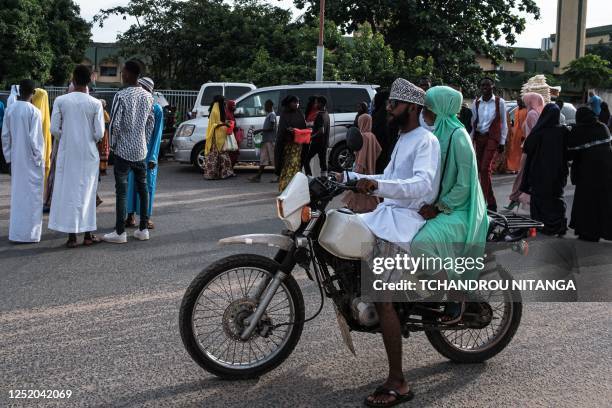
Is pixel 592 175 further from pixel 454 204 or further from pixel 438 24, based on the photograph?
pixel 438 24

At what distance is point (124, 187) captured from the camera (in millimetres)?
8266

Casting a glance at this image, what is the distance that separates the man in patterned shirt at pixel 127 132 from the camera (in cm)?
820

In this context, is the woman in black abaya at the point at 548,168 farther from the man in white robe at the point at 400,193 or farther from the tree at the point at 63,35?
the tree at the point at 63,35

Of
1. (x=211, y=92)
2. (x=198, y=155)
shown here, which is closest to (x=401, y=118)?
(x=198, y=155)

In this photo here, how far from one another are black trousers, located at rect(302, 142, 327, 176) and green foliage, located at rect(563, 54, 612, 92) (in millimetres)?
50223

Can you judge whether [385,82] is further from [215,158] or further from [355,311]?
[355,311]

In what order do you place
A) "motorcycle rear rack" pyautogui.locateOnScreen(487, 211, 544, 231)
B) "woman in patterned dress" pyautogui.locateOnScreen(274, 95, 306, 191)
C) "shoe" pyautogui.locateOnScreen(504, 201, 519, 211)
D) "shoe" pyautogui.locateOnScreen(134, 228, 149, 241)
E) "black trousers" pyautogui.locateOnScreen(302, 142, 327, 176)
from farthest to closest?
"black trousers" pyautogui.locateOnScreen(302, 142, 327, 176) < "woman in patterned dress" pyautogui.locateOnScreen(274, 95, 306, 191) < "shoe" pyautogui.locateOnScreen(504, 201, 519, 211) < "shoe" pyautogui.locateOnScreen(134, 228, 149, 241) < "motorcycle rear rack" pyautogui.locateOnScreen(487, 211, 544, 231)

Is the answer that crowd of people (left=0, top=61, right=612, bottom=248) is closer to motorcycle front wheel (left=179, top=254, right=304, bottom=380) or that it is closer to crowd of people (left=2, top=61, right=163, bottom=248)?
crowd of people (left=2, top=61, right=163, bottom=248)

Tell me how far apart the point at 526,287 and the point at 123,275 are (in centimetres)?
354

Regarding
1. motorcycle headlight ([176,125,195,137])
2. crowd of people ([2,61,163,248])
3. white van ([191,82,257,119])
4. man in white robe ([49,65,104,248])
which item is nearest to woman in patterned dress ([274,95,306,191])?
crowd of people ([2,61,163,248])

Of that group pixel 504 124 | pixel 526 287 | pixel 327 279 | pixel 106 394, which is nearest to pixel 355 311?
pixel 327 279

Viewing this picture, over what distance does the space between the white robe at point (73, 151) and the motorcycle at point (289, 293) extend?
13.8 feet

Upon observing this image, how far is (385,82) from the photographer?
24.8m

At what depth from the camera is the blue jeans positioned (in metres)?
8.24
